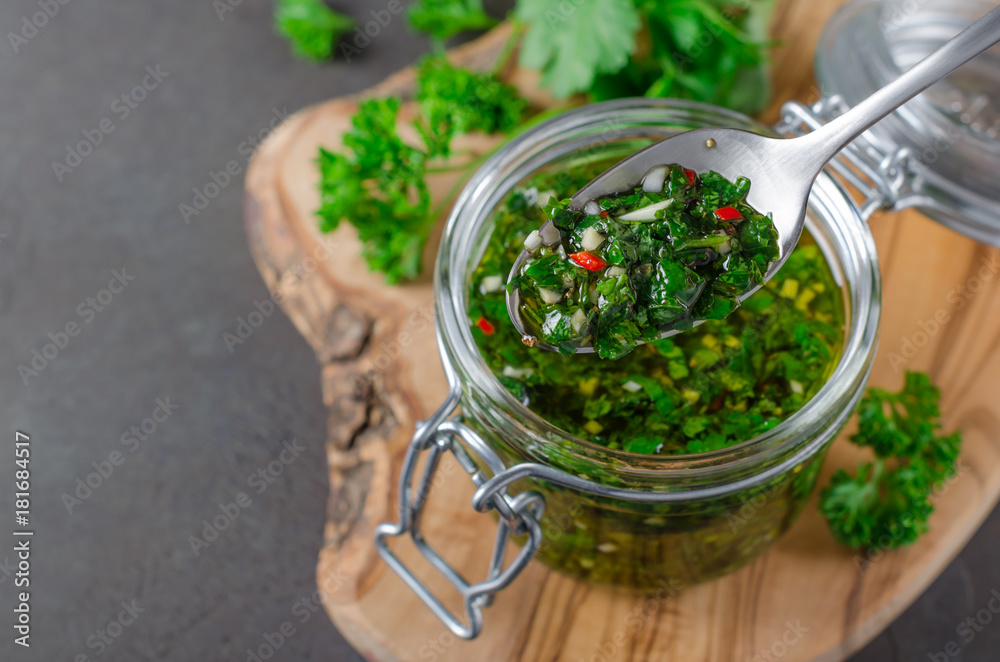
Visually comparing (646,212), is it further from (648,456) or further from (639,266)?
(648,456)

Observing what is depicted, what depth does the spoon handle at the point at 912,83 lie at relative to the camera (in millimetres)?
1511

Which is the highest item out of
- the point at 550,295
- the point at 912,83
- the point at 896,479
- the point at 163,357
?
the point at 912,83

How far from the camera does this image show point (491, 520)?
7.20 feet

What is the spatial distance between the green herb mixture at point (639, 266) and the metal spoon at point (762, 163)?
34mm

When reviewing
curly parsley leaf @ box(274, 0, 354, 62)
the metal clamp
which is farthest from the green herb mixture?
curly parsley leaf @ box(274, 0, 354, 62)

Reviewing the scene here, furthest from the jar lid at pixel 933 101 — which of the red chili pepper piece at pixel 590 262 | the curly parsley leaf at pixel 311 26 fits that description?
the curly parsley leaf at pixel 311 26

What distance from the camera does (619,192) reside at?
1685mm

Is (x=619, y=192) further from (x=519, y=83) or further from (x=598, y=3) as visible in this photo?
(x=519, y=83)

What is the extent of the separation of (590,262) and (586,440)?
36 cm

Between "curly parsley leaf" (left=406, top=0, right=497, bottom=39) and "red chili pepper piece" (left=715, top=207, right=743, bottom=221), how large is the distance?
1.93 metres

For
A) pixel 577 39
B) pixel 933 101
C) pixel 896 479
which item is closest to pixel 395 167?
pixel 577 39

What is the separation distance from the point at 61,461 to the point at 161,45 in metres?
2.01

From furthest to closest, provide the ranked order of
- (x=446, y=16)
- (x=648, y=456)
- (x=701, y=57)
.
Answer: (x=446, y=16) → (x=701, y=57) → (x=648, y=456)

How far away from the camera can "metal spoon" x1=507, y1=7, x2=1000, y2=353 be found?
159 cm
